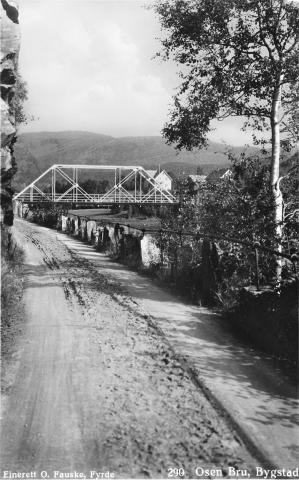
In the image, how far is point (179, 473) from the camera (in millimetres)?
3566

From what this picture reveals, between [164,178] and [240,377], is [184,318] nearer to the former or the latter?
[240,377]

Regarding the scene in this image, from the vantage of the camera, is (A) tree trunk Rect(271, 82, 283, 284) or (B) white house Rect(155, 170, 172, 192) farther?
(B) white house Rect(155, 170, 172, 192)

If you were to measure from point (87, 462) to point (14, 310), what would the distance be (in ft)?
14.0

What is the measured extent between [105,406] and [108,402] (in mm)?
85

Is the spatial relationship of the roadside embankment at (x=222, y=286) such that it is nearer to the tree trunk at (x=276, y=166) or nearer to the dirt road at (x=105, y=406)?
the tree trunk at (x=276, y=166)

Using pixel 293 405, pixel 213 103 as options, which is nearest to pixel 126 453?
pixel 293 405

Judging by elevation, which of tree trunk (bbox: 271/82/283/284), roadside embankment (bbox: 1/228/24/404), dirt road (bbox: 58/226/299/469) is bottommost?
dirt road (bbox: 58/226/299/469)

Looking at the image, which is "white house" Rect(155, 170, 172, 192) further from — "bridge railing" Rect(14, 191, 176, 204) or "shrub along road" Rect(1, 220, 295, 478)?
"shrub along road" Rect(1, 220, 295, 478)

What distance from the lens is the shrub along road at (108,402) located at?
3750 millimetres

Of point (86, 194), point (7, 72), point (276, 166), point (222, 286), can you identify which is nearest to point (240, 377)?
point (222, 286)

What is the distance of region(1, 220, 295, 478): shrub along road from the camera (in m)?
3.75

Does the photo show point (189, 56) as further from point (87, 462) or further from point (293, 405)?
point (87, 462)

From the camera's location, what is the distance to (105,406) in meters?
4.54

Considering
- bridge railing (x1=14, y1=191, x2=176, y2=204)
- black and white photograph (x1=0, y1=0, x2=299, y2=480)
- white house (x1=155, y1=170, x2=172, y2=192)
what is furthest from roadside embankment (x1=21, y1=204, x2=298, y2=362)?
white house (x1=155, y1=170, x2=172, y2=192)
